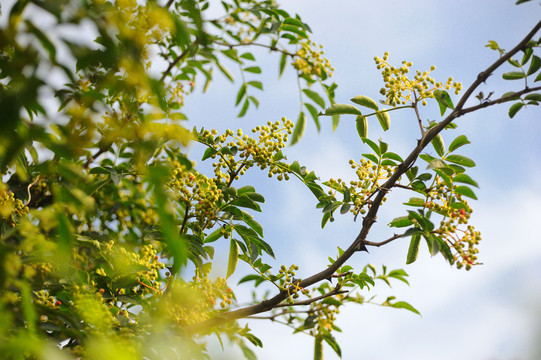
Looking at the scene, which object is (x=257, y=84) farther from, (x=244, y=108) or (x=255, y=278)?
(x=255, y=278)

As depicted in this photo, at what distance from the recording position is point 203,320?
6.31 ft

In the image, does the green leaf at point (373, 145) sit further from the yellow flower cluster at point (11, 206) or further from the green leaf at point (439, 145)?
the yellow flower cluster at point (11, 206)

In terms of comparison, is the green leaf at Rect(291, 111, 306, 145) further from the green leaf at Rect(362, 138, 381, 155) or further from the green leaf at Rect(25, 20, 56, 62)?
the green leaf at Rect(25, 20, 56, 62)

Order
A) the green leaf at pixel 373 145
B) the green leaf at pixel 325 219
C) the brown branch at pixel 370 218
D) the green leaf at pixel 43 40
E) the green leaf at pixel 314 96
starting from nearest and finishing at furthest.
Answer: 1. the green leaf at pixel 43 40
2. the brown branch at pixel 370 218
3. the green leaf at pixel 314 96
4. the green leaf at pixel 373 145
5. the green leaf at pixel 325 219

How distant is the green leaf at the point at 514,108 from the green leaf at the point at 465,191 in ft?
1.16

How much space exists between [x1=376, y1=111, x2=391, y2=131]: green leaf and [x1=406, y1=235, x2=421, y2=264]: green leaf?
19.7 inches

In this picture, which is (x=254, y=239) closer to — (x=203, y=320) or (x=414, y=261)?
(x=203, y=320)

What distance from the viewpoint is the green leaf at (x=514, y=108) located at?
1.89 metres

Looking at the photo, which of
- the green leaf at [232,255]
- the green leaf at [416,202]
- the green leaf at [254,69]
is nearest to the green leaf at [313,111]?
the green leaf at [254,69]

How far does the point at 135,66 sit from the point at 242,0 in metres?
1.48

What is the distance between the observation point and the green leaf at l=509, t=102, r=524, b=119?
1.89 m

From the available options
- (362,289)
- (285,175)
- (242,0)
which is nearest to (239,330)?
(362,289)

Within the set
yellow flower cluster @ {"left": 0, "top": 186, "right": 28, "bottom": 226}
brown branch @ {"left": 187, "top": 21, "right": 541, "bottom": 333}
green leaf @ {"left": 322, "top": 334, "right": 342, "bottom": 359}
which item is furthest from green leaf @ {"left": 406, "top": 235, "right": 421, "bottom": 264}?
yellow flower cluster @ {"left": 0, "top": 186, "right": 28, "bottom": 226}

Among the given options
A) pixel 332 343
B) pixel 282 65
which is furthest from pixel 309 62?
pixel 332 343
